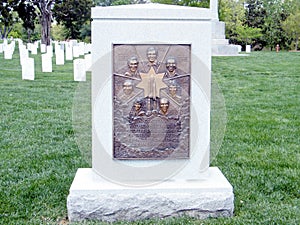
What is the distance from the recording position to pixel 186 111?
3.77m

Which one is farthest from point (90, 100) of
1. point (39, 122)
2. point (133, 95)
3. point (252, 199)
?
point (39, 122)

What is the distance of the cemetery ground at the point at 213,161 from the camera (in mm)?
3771

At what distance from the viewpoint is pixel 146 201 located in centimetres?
366

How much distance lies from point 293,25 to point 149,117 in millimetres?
37410

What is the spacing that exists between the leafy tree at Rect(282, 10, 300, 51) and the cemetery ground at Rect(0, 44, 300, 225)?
2985 cm

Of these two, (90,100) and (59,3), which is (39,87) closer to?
(90,100)

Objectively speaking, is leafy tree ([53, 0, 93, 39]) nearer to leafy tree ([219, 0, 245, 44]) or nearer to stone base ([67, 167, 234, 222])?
leafy tree ([219, 0, 245, 44])

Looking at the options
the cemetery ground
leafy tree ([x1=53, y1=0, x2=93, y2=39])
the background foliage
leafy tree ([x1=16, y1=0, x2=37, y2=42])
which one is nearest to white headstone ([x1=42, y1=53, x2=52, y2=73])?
the cemetery ground

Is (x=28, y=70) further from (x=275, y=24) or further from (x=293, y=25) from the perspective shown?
(x=275, y=24)

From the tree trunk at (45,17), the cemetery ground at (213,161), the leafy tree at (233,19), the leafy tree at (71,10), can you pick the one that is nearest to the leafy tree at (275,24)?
the leafy tree at (233,19)

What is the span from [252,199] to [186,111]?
100 centimetres

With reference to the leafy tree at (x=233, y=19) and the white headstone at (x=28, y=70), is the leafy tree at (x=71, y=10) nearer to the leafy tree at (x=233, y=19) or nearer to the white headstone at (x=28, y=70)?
the leafy tree at (x=233, y=19)

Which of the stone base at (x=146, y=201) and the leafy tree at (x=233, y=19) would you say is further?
the leafy tree at (x=233, y=19)

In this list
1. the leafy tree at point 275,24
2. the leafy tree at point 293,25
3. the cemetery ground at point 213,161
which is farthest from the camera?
the leafy tree at point 275,24
